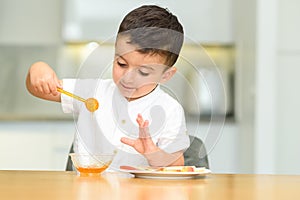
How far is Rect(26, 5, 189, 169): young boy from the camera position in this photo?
45.6 inches

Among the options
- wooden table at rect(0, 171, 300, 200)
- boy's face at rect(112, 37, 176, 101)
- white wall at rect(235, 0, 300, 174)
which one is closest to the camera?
wooden table at rect(0, 171, 300, 200)

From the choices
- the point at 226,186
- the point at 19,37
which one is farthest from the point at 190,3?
the point at 226,186

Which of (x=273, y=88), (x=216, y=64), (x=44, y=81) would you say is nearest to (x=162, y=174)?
(x=44, y=81)

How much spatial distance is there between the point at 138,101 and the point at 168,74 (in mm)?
77

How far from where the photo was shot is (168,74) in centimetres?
120

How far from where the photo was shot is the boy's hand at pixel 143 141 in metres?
1.17

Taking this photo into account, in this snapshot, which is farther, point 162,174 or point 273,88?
point 273,88

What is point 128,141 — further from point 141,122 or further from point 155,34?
point 155,34

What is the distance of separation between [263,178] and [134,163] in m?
0.25

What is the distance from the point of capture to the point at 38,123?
10.2ft

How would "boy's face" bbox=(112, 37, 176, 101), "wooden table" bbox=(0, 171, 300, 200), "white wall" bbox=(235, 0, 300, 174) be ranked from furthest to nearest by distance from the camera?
1. "white wall" bbox=(235, 0, 300, 174)
2. "boy's face" bbox=(112, 37, 176, 101)
3. "wooden table" bbox=(0, 171, 300, 200)

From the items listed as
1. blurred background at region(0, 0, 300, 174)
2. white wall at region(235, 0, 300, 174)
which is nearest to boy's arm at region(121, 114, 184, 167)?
blurred background at region(0, 0, 300, 174)

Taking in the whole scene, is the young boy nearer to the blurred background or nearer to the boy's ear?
the boy's ear

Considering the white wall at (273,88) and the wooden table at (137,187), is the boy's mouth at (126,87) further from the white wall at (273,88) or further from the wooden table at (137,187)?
the white wall at (273,88)
